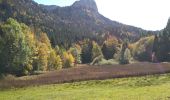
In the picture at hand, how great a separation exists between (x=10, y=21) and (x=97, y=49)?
83.7 m

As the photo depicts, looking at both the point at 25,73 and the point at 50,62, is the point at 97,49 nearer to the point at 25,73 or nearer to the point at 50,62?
the point at 50,62

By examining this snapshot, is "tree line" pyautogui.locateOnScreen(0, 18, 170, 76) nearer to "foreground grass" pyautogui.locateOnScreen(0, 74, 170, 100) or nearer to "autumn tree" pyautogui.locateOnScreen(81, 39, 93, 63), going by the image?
"autumn tree" pyautogui.locateOnScreen(81, 39, 93, 63)

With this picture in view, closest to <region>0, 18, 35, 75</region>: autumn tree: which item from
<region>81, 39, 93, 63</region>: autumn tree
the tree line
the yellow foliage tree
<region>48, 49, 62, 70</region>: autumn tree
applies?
the tree line

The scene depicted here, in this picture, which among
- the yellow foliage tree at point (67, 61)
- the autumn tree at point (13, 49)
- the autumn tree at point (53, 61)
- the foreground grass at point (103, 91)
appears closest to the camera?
the foreground grass at point (103, 91)

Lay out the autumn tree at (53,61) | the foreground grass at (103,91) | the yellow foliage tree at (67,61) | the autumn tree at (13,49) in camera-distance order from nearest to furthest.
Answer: the foreground grass at (103,91) → the autumn tree at (13,49) → the autumn tree at (53,61) → the yellow foliage tree at (67,61)

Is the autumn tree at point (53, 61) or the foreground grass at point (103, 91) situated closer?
the foreground grass at point (103, 91)

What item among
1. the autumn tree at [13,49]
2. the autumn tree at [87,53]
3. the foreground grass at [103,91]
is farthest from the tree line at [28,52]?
the foreground grass at [103,91]

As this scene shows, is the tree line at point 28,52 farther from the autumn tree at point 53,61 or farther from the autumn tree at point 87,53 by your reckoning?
Result: the autumn tree at point 87,53

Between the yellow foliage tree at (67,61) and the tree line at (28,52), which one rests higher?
the tree line at (28,52)

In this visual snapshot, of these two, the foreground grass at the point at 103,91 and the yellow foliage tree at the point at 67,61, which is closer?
the foreground grass at the point at 103,91

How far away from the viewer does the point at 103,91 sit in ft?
172

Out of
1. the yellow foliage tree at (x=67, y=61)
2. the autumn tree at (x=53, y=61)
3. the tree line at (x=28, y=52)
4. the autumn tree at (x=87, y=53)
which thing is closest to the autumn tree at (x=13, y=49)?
the tree line at (x=28, y=52)

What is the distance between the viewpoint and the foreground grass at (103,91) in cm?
4469

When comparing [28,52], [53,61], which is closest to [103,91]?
[28,52]
